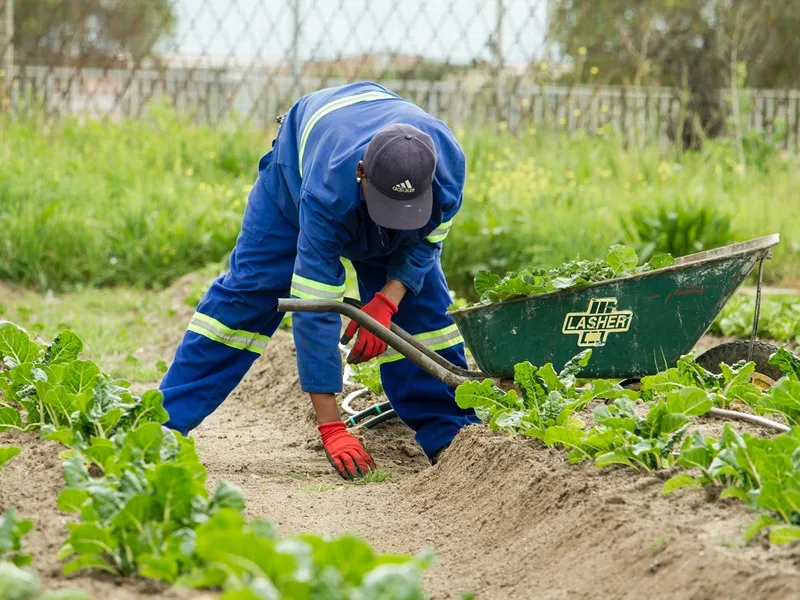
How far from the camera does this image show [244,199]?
328 inches

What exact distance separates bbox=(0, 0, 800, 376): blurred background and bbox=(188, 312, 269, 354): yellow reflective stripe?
115 inches

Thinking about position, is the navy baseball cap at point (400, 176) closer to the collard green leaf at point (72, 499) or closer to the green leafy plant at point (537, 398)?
the green leafy plant at point (537, 398)

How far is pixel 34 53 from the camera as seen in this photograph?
414 inches

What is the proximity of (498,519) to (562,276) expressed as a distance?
1001mm

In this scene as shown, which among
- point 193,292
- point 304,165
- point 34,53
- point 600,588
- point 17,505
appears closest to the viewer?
point 600,588

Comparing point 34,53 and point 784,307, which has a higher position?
point 34,53

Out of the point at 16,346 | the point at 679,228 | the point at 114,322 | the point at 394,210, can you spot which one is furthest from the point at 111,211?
the point at 394,210

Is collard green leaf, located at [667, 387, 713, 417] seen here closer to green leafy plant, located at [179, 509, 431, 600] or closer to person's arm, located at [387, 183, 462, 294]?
person's arm, located at [387, 183, 462, 294]

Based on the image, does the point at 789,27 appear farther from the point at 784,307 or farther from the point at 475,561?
the point at 475,561

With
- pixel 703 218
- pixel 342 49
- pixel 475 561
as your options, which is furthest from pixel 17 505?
pixel 342 49

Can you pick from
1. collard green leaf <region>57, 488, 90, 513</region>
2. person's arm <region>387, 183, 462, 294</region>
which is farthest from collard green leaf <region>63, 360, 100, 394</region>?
person's arm <region>387, 183, 462, 294</region>

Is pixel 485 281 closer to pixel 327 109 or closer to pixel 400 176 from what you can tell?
pixel 400 176

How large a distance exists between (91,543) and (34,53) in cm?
947

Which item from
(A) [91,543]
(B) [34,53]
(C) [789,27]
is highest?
(C) [789,27]
